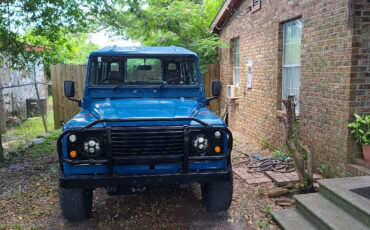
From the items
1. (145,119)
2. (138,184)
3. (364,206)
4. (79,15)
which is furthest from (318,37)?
(79,15)

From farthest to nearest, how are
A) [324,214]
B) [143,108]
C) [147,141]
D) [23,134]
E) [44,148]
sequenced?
[23,134] → [44,148] → [143,108] → [324,214] → [147,141]

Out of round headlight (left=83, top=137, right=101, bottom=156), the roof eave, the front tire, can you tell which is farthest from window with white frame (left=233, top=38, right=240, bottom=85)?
round headlight (left=83, top=137, right=101, bottom=156)

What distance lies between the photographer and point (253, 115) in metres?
8.29

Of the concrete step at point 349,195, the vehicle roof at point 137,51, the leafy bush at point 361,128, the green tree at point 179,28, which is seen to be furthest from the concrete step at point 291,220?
the green tree at point 179,28

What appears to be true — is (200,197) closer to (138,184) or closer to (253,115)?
(138,184)

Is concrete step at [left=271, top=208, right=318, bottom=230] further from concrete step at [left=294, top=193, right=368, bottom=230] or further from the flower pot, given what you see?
the flower pot

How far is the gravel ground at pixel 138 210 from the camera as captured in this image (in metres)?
3.86

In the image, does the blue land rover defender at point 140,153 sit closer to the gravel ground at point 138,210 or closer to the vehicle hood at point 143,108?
the vehicle hood at point 143,108

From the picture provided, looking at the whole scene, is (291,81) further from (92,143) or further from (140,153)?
(92,143)

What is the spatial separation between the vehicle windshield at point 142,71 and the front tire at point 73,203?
1.60 metres

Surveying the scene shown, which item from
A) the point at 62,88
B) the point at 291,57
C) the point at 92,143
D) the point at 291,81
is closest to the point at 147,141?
the point at 92,143

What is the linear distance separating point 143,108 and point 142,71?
973 mm

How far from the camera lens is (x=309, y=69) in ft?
18.5

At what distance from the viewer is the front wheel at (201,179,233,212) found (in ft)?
12.6
